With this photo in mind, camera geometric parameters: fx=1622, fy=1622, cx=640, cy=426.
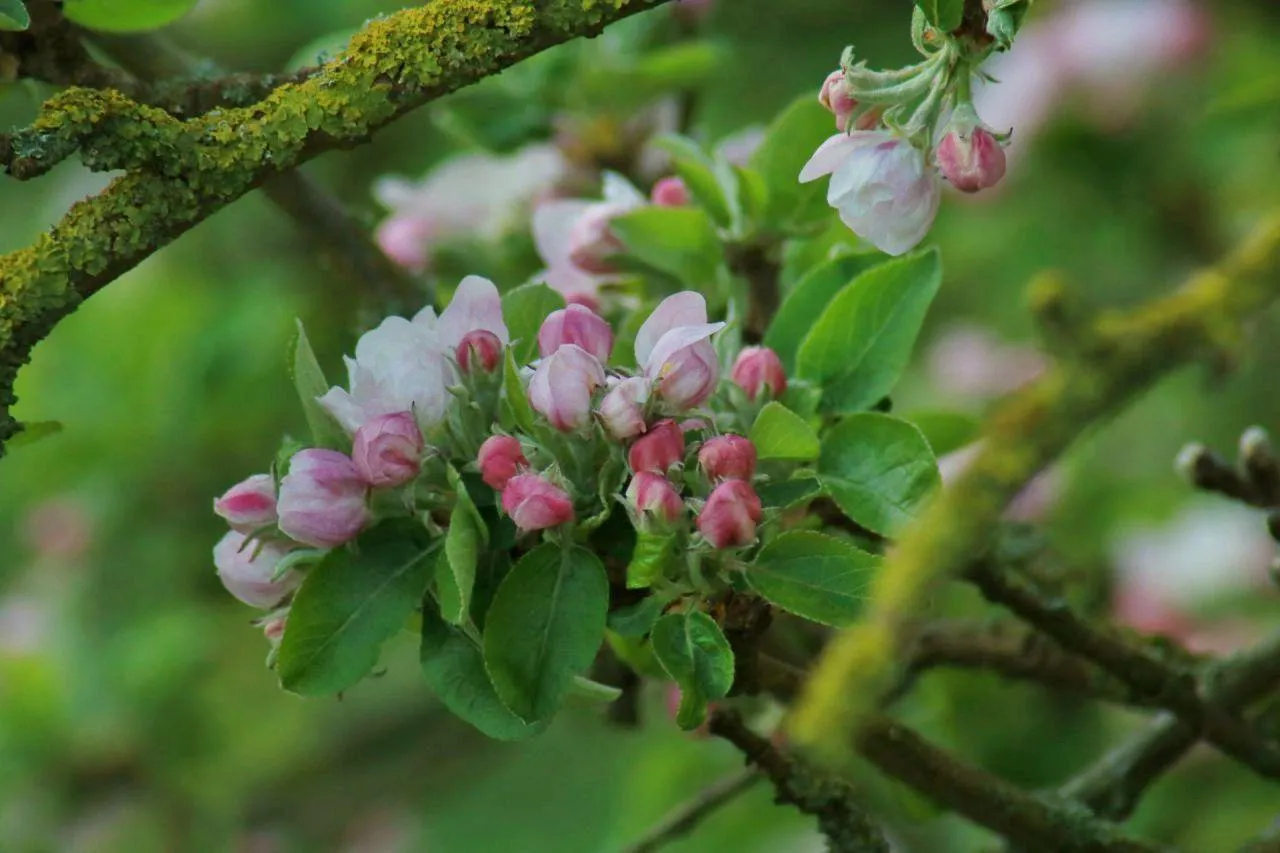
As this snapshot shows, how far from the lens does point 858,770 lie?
96cm

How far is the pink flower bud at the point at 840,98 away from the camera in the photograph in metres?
0.62

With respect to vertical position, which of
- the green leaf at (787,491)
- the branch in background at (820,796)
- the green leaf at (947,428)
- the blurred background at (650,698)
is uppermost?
the green leaf at (787,491)

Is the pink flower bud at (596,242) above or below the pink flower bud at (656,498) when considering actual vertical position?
below

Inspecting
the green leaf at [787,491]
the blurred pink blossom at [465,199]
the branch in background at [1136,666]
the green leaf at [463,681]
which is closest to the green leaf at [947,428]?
the branch in background at [1136,666]

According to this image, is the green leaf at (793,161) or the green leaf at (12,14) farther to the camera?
the green leaf at (793,161)

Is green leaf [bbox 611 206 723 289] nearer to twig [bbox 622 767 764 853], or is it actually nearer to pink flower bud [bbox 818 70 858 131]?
pink flower bud [bbox 818 70 858 131]

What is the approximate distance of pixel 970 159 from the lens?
1.98 feet

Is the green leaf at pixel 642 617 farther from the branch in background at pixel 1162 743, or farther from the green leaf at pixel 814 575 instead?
the branch in background at pixel 1162 743

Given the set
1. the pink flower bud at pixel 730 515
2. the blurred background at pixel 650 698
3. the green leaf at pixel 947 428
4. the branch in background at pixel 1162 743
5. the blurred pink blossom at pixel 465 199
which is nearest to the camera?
the pink flower bud at pixel 730 515

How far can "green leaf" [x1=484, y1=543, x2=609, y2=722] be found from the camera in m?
0.61

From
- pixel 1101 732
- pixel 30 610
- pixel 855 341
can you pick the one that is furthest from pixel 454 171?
pixel 30 610

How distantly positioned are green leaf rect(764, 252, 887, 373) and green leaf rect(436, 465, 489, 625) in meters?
0.21

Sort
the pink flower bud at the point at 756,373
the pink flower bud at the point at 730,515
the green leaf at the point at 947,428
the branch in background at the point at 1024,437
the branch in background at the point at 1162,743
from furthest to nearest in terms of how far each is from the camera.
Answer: the branch in background at the point at 1162,743, the green leaf at the point at 947,428, the pink flower bud at the point at 756,373, the pink flower bud at the point at 730,515, the branch in background at the point at 1024,437

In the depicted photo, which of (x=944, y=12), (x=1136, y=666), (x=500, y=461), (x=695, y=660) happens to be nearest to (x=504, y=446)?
(x=500, y=461)
